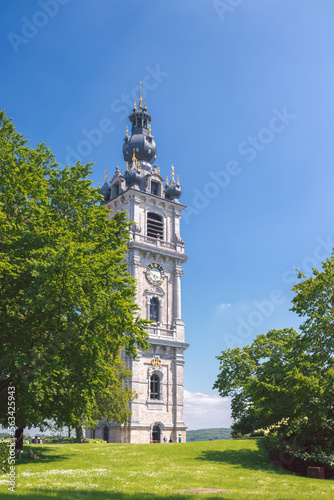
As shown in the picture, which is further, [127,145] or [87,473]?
[127,145]

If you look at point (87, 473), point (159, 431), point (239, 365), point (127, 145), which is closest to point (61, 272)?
point (87, 473)

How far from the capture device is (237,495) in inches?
524

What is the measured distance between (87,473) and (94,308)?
6.36 meters

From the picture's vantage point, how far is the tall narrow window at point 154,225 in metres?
56.0

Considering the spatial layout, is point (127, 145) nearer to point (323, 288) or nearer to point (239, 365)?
point (239, 365)

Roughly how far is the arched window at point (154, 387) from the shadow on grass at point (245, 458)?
22722mm

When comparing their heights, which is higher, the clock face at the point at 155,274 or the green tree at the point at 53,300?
the clock face at the point at 155,274

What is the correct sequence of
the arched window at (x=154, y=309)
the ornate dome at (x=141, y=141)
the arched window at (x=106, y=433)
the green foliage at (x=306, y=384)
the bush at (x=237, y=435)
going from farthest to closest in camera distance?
the ornate dome at (x=141, y=141) < the arched window at (x=154, y=309) < the arched window at (x=106, y=433) < the bush at (x=237, y=435) < the green foliage at (x=306, y=384)

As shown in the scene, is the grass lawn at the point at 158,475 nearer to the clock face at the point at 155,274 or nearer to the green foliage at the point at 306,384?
the green foliage at the point at 306,384

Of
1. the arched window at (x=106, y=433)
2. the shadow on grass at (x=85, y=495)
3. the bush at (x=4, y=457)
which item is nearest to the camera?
the shadow on grass at (x=85, y=495)

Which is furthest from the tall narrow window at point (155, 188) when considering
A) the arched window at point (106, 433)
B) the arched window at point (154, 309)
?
the arched window at point (106, 433)

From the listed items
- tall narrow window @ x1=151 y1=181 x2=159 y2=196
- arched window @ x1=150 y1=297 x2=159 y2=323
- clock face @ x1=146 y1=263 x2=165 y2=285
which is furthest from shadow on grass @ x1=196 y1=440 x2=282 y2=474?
tall narrow window @ x1=151 y1=181 x2=159 y2=196

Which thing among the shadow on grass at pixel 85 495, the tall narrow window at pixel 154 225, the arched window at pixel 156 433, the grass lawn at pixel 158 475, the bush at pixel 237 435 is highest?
the tall narrow window at pixel 154 225

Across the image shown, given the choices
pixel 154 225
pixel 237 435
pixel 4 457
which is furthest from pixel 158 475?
pixel 154 225
